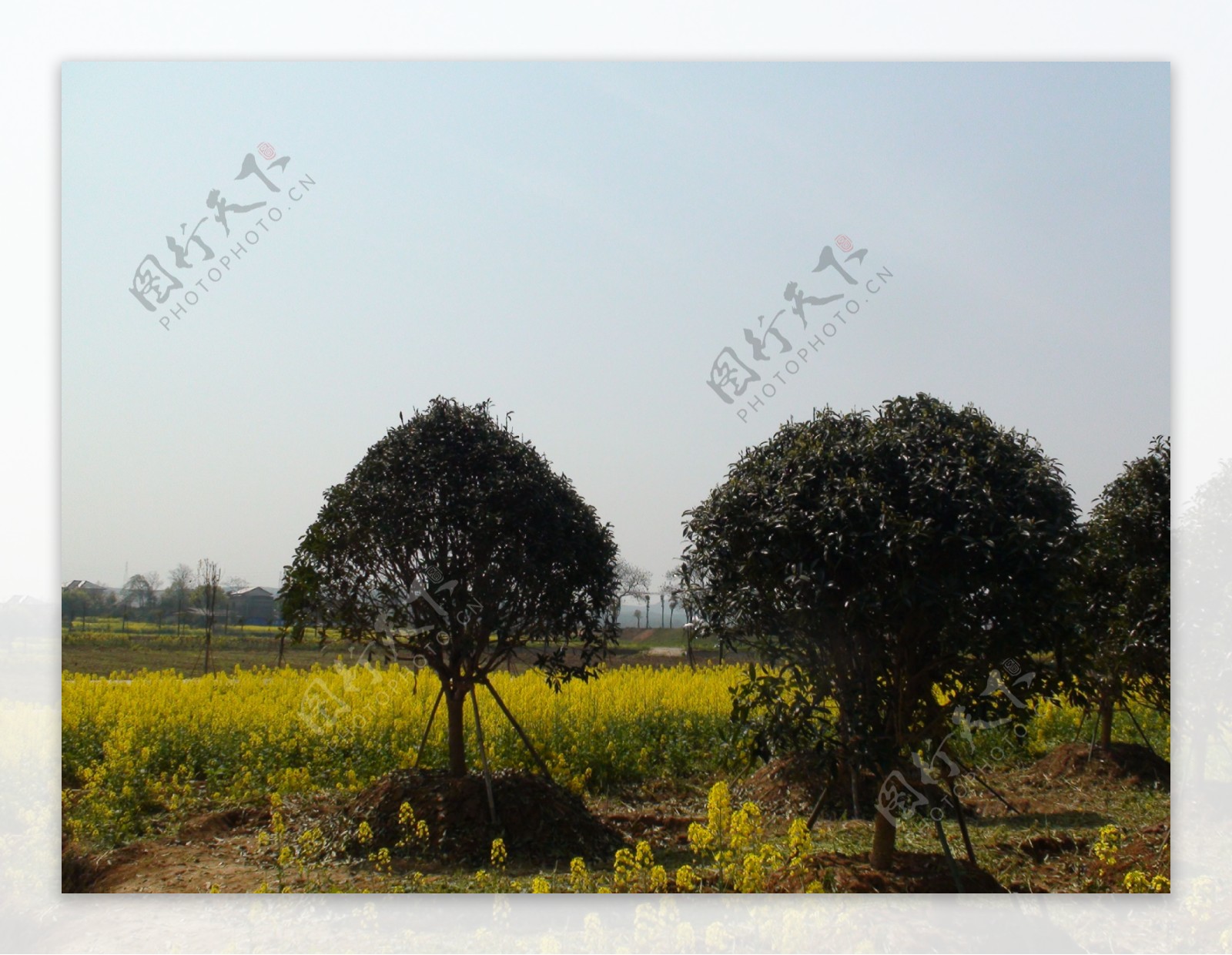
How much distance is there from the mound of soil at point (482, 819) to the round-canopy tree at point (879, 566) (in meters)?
1.44

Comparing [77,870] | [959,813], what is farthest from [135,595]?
[959,813]

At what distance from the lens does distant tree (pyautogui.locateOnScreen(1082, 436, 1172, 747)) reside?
6.22m

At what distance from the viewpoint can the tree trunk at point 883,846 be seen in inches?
193

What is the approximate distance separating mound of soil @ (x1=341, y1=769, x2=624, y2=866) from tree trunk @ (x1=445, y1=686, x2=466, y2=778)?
106 mm

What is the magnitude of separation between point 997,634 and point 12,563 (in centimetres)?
519

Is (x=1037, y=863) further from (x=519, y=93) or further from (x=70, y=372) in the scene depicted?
(x=70, y=372)

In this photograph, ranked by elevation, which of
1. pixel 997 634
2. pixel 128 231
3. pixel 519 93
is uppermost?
pixel 519 93

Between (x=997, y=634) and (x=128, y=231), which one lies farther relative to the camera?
(x=128, y=231)

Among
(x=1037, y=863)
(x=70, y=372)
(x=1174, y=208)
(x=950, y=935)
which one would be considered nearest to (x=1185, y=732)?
(x=1037, y=863)

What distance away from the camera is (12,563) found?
5.16m

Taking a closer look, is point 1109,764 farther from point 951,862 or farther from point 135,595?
point 135,595

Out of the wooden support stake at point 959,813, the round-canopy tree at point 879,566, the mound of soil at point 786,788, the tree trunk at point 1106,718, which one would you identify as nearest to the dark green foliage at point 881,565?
the round-canopy tree at point 879,566

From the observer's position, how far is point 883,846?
4.93m

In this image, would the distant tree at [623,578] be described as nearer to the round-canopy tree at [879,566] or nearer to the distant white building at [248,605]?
the round-canopy tree at [879,566]
